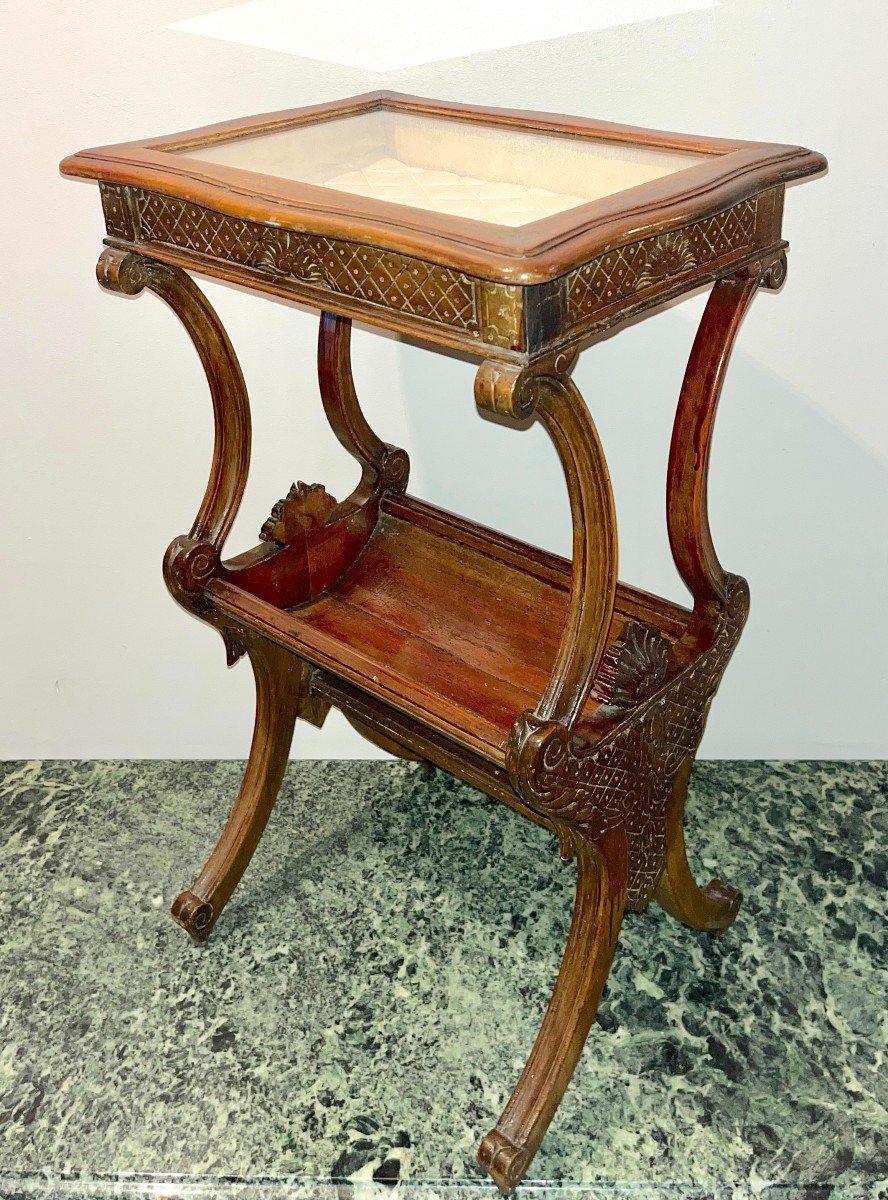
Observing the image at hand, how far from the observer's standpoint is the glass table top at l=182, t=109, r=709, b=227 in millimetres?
1510

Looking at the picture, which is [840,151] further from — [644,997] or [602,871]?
[644,997]

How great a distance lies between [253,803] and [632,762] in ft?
2.66

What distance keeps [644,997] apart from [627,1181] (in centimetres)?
34

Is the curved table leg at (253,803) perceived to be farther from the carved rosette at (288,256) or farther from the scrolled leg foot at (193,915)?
the carved rosette at (288,256)

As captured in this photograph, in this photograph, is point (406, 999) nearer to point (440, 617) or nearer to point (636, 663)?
point (440, 617)

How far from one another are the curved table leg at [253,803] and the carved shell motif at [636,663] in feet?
2.20

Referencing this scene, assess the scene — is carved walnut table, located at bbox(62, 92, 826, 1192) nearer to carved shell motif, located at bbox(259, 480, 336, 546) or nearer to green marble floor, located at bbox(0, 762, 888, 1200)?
carved shell motif, located at bbox(259, 480, 336, 546)

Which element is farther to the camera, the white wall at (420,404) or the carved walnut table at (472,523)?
the white wall at (420,404)

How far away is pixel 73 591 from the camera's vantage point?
97.8 inches

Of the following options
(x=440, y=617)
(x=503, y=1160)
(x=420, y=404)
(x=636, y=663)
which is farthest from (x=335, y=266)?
(x=503, y=1160)

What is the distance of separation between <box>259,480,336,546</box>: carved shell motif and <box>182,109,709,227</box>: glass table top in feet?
1.84

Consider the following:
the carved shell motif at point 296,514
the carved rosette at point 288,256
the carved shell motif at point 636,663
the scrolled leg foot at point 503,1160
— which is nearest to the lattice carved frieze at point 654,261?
the carved rosette at point 288,256

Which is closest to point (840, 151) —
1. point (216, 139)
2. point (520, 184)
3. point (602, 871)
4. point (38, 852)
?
point (520, 184)

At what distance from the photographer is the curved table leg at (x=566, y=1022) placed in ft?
5.68
